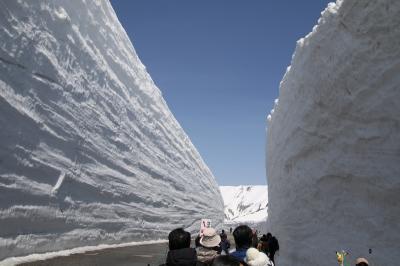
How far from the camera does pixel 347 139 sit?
10586 millimetres

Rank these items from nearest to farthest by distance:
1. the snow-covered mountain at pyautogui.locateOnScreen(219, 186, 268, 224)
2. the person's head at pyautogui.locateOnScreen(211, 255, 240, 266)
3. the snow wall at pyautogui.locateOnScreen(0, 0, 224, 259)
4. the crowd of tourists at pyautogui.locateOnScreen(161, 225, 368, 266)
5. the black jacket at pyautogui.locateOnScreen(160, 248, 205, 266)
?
the person's head at pyautogui.locateOnScreen(211, 255, 240, 266) < the crowd of tourists at pyautogui.locateOnScreen(161, 225, 368, 266) < the black jacket at pyautogui.locateOnScreen(160, 248, 205, 266) < the snow wall at pyautogui.locateOnScreen(0, 0, 224, 259) < the snow-covered mountain at pyautogui.locateOnScreen(219, 186, 268, 224)

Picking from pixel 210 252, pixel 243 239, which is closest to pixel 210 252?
pixel 210 252

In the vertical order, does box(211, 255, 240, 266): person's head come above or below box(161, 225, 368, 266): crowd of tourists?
below

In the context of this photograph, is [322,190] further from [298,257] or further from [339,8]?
[339,8]

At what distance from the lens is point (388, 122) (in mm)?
8969

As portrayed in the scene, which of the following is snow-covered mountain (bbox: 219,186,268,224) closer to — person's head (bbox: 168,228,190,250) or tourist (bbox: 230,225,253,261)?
tourist (bbox: 230,225,253,261)

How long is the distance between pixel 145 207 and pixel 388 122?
13039 millimetres

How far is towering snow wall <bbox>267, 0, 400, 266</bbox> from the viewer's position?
8.88 metres

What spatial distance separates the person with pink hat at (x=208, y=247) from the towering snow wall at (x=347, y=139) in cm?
605

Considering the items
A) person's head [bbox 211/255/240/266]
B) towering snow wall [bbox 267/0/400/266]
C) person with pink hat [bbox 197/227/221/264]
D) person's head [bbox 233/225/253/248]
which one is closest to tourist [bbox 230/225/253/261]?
person's head [bbox 233/225/253/248]

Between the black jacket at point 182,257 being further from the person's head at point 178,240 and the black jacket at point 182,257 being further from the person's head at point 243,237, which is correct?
the person's head at point 243,237

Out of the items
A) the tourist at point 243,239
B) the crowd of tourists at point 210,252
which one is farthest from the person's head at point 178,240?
the tourist at point 243,239

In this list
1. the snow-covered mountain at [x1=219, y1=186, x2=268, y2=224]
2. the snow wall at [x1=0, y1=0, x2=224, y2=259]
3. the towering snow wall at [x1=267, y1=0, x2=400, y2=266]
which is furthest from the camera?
the snow-covered mountain at [x1=219, y1=186, x2=268, y2=224]

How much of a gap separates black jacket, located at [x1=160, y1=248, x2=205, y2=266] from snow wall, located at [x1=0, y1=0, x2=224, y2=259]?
845 centimetres
